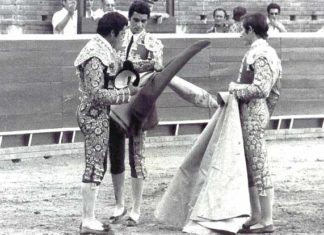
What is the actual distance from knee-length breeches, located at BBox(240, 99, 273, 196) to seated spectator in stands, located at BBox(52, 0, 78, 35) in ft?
19.2

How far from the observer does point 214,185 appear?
7133 millimetres

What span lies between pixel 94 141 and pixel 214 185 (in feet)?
2.69

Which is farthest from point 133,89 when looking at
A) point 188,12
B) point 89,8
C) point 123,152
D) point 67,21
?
point 188,12

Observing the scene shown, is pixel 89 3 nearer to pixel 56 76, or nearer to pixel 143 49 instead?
pixel 56 76

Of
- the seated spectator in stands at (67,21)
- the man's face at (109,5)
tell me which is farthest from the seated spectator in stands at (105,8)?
the seated spectator in stands at (67,21)

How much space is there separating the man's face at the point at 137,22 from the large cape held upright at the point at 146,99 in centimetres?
37

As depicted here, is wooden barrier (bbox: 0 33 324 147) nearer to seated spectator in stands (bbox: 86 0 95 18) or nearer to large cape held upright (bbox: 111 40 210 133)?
seated spectator in stands (bbox: 86 0 95 18)

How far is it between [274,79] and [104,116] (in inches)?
43.5

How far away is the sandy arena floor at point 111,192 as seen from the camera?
7402mm

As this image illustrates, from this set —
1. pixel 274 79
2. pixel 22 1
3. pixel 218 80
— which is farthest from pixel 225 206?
pixel 22 1

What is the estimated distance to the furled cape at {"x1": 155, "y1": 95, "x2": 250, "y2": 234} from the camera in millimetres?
7035

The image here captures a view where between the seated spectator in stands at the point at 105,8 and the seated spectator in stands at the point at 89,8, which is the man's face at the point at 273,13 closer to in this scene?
the seated spectator in stands at the point at 105,8

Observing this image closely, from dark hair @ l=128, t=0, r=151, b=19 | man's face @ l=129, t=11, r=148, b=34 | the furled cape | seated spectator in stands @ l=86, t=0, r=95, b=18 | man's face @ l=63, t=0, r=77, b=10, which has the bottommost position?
the furled cape

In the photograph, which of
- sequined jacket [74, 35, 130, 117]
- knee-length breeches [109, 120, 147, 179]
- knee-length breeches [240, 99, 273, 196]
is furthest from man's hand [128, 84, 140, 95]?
knee-length breeches [240, 99, 273, 196]
